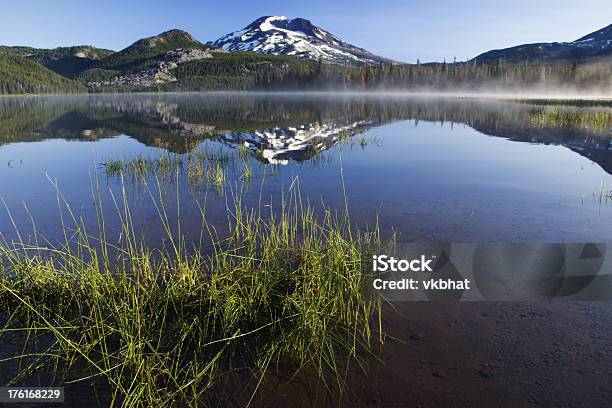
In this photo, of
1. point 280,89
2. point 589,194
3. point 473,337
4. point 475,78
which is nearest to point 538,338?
point 473,337

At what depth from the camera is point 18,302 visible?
5.83 metres

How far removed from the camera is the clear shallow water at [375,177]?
984 centimetres

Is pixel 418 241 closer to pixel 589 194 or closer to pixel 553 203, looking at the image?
pixel 553 203

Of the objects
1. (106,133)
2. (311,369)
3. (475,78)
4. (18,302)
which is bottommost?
(311,369)

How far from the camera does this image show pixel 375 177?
1593 centimetres

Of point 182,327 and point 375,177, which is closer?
point 182,327

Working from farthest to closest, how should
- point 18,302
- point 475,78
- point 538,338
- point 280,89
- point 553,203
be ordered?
point 280,89 < point 475,78 < point 553,203 < point 18,302 < point 538,338

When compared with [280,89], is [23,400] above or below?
below

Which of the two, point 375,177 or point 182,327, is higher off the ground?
point 375,177

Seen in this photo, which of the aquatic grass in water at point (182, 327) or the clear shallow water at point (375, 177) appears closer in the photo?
the aquatic grass in water at point (182, 327)

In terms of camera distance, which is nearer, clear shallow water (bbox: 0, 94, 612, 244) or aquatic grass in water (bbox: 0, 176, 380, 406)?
aquatic grass in water (bbox: 0, 176, 380, 406)

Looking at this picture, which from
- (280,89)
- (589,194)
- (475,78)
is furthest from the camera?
(280,89)

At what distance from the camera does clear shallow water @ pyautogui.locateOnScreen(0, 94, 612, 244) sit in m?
9.84

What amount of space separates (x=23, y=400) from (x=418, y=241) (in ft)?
24.2
